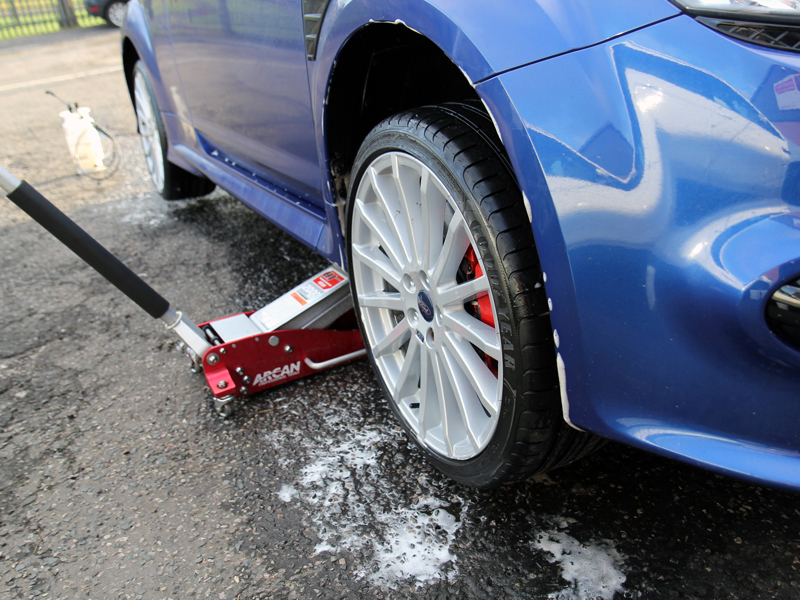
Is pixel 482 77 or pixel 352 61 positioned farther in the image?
pixel 352 61

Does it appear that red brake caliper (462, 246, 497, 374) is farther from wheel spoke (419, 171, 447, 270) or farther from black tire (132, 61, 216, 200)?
black tire (132, 61, 216, 200)

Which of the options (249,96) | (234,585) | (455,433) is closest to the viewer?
(234,585)

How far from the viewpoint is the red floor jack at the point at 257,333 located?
167 cm

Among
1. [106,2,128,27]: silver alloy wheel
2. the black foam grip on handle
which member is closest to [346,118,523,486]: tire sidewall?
the black foam grip on handle

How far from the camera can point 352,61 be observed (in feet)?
4.97

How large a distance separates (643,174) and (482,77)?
0.33m

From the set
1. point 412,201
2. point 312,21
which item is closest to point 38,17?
point 312,21

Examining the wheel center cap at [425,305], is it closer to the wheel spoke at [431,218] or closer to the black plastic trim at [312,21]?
the wheel spoke at [431,218]

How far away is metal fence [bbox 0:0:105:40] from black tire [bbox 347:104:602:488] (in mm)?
15039

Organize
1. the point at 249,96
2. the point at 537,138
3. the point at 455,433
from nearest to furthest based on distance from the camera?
the point at 537,138
the point at 455,433
the point at 249,96

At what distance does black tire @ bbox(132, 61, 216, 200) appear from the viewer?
10.3 feet

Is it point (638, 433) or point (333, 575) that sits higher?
point (638, 433)

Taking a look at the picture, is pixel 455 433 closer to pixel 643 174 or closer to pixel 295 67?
pixel 643 174

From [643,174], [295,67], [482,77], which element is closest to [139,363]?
[295,67]
